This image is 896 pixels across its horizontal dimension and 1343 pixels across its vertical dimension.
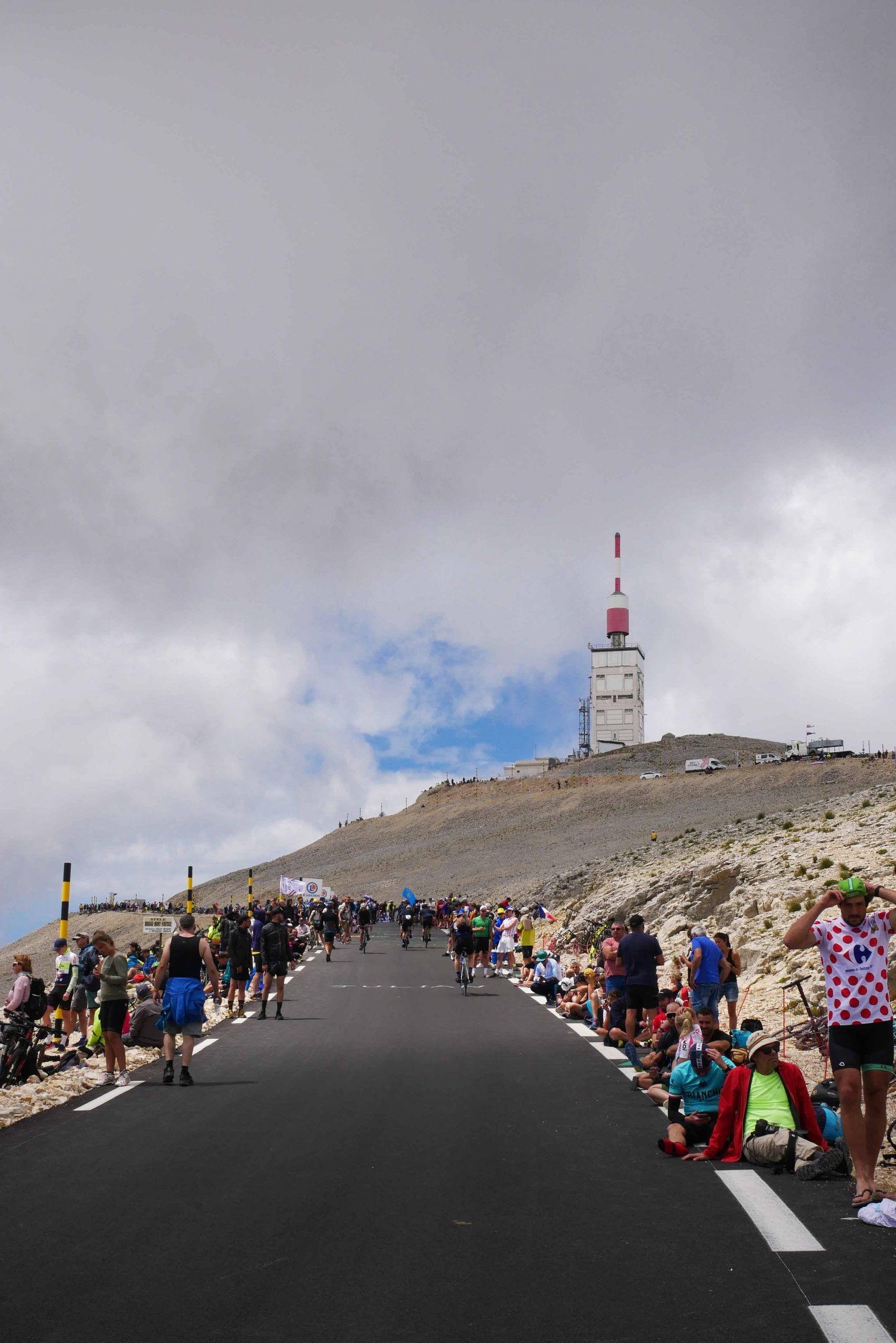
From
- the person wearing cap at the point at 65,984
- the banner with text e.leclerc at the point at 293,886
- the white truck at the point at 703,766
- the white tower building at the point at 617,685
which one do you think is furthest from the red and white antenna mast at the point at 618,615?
the person wearing cap at the point at 65,984

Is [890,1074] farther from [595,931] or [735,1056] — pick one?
[595,931]

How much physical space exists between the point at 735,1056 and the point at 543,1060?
4.30 m

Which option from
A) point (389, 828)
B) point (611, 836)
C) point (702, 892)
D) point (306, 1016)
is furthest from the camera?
point (389, 828)

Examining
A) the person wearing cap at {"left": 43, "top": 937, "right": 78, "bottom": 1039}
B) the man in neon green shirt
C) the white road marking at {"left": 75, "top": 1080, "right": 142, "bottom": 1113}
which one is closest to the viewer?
the white road marking at {"left": 75, "top": 1080, "right": 142, "bottom": 1113}

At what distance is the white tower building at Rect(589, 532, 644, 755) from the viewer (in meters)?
151

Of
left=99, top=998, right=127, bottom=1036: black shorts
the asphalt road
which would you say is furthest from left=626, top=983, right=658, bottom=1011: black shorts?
left=99, top=998, right=127, bottom=1036: black shorts

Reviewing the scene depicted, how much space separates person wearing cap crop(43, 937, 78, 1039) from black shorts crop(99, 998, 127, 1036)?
3.54 meters

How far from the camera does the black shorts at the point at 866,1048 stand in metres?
6.46

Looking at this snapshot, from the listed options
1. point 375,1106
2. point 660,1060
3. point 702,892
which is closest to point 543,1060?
point 660,1060

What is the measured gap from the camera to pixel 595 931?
30.0 meters

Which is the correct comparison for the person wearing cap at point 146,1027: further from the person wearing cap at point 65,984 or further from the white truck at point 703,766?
the white truck at point 703,766

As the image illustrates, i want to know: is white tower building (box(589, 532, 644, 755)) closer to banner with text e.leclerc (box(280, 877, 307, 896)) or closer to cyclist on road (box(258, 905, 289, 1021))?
banner with text e.leclerc (box(280, 877, 307, 896))

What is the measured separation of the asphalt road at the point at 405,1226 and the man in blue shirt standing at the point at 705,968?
214 cm

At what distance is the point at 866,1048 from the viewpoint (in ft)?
21.3
